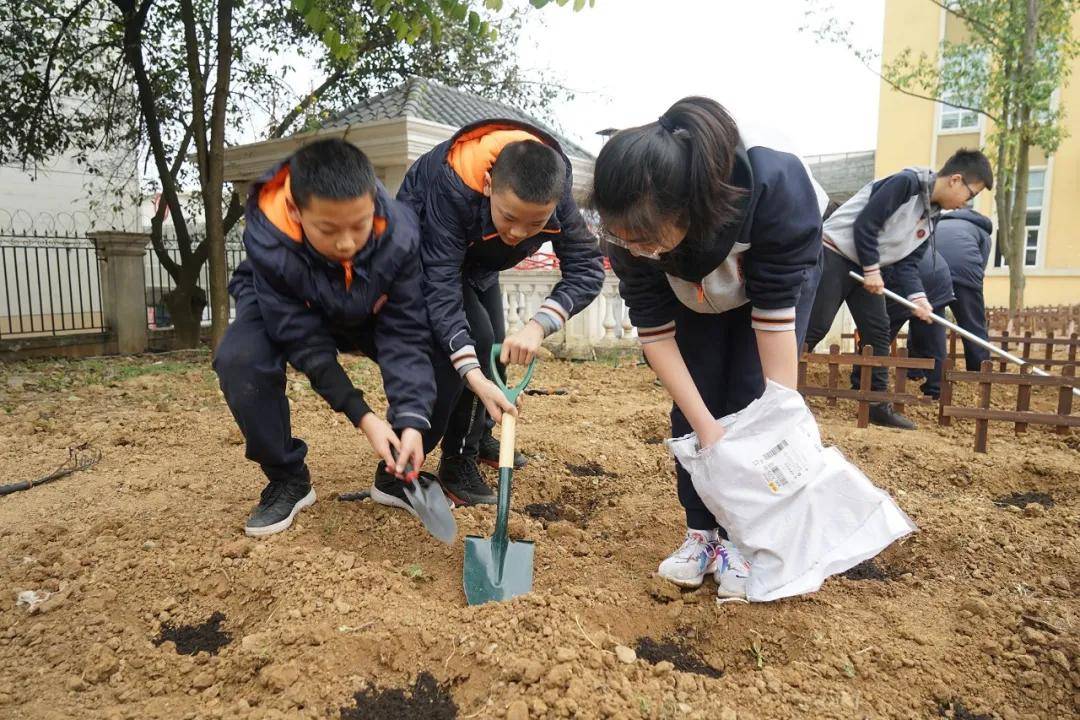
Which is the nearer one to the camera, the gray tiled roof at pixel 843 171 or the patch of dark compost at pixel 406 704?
the patch of dark compost at pixel 406 704

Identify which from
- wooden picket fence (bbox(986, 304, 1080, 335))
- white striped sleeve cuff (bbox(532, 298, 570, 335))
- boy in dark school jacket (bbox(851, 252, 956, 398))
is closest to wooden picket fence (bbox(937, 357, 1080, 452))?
boy in dark school jacket (bbox(851, 252, 956, 398))

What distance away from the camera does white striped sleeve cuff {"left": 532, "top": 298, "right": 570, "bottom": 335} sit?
2.54 meters

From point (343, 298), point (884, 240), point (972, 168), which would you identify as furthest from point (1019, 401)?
point (343, 298)

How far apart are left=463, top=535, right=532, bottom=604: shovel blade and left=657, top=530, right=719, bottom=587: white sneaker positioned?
39 cm

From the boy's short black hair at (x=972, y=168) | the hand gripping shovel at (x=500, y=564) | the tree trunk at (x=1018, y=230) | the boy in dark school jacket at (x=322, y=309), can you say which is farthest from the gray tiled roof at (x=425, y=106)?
the hand gripping shovel at (x=500, y=564)

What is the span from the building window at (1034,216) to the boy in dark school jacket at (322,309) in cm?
1678

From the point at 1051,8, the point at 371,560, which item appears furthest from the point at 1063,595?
the point at 1051,8

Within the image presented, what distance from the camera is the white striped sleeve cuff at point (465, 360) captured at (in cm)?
239

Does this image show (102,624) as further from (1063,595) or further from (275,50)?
(275,50)

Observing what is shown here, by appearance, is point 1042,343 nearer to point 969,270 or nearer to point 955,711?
point 969,270

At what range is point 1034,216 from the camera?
1598 centimetres

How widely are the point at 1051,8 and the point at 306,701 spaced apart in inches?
419

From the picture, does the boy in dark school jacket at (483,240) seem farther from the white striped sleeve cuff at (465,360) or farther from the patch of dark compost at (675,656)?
the patch of dark compost at (675,656)

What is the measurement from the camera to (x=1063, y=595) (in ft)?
6.82
